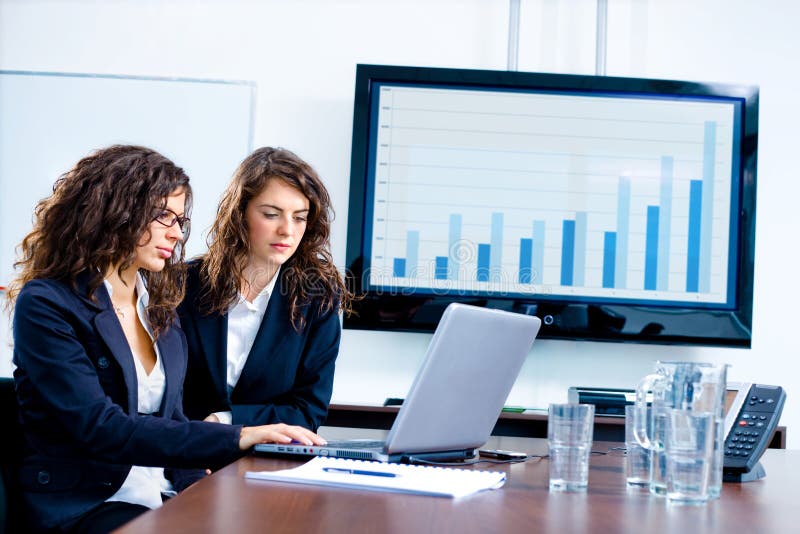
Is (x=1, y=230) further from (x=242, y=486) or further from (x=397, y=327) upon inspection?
(x=242, y=486)

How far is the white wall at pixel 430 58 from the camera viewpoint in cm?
346

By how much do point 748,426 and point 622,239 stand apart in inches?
71.3

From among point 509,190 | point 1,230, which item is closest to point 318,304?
point 509,190

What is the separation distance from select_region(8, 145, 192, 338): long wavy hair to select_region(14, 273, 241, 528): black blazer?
0.06m

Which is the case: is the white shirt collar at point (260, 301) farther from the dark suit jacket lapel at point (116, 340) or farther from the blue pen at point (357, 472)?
the blue pen at point (357, 472)

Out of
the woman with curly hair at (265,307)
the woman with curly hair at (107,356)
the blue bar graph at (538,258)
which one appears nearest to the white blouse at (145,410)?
the woman with curly hair at (107,356)

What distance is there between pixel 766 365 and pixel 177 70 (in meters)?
2.48

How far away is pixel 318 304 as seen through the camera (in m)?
2.27

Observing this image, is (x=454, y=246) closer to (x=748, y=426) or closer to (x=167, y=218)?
(x=167, y=218)

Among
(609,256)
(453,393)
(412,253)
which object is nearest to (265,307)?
(453,393)

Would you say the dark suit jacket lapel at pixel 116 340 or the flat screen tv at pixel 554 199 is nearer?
the dark suit jacket lapel at pixel 116 340

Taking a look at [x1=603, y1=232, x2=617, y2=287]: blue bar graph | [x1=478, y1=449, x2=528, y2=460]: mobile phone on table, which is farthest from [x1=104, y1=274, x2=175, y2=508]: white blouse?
[x1=603, y1=232, x2=617, y2=287]: blue bar graph

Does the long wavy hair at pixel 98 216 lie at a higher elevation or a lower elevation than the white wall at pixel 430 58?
lower

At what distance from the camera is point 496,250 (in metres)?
3.34
